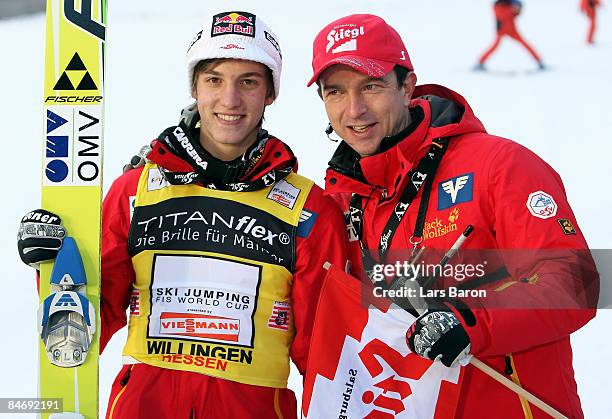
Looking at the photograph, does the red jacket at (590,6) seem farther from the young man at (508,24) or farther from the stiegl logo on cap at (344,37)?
the stiegl logo on cap at (344,37)

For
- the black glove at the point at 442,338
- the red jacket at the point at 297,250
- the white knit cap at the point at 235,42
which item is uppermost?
the white knit cap at the point at 235,42

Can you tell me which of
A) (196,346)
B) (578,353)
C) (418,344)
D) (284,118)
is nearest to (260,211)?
(196,346)

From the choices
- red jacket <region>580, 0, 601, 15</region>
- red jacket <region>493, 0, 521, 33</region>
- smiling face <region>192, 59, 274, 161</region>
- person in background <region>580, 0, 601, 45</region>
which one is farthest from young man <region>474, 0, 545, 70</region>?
smiling face <region>192, 59, 274, 161</region>

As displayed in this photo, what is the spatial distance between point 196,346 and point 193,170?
55 cm

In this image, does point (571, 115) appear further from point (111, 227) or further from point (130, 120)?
point (111, 227)

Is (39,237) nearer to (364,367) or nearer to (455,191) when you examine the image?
(364,367)

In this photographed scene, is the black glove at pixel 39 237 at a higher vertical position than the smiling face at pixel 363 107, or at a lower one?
lower

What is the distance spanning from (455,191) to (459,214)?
8 cm

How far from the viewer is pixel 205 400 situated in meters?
2.85

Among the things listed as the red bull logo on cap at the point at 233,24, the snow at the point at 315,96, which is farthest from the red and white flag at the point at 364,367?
the red bull logo on cap at the point at 233,24

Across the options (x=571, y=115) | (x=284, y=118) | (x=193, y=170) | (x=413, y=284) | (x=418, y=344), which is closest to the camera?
(x=418, y=344)

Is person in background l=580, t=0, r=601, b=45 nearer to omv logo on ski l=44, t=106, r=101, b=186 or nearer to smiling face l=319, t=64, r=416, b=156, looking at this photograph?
smiling face l=319, t=64, r=416, b=156

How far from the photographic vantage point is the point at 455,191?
282cm

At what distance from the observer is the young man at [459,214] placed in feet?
8.38
